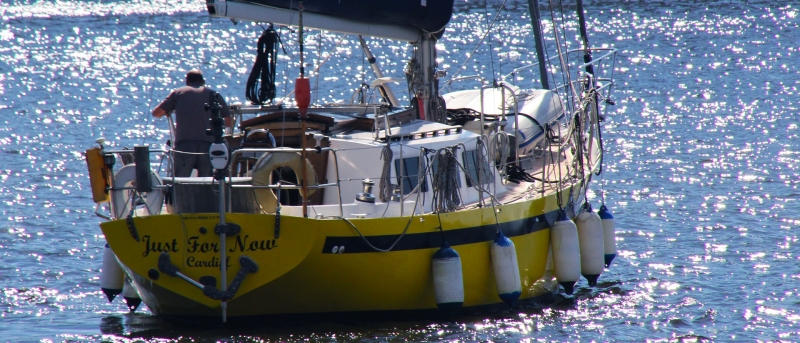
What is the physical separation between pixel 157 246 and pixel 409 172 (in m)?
3.10

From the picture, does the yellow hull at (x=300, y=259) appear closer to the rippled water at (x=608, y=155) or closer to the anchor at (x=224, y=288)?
the anchor at (x=224, y=288)

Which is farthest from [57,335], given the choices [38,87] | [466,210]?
[38,87]

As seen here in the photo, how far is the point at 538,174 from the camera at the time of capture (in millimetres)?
15945

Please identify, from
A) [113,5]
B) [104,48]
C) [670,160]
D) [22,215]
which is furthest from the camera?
[113,5]

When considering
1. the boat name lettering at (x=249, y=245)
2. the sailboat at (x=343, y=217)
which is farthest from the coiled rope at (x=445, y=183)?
the boat name lettering at (x=249, y=245)

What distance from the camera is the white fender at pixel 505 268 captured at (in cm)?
1282

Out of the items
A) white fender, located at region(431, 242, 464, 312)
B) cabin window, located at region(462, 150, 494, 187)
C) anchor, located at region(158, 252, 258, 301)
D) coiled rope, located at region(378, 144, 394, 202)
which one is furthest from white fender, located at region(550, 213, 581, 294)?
anchor, located at region(158, 252, 258, 301)

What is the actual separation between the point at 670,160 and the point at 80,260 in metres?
14.9

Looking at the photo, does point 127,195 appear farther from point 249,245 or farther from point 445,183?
point 445,183

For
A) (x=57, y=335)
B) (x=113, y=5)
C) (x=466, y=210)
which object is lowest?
(x=57, y=335)

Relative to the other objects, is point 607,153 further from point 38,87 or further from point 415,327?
point 38,87

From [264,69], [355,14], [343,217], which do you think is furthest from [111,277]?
[355,14]

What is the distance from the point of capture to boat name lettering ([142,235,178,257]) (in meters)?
11.6

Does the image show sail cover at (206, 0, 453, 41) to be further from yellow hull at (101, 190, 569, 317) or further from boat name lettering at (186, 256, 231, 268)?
boat name lettering at (186, 256, 231, 268)
